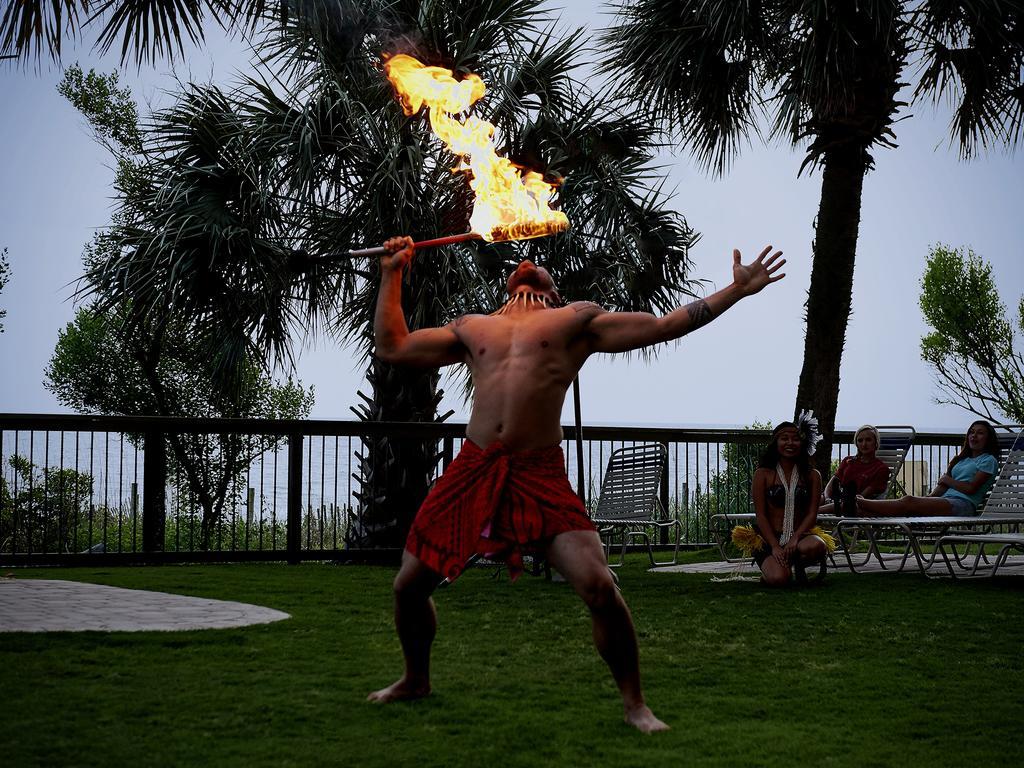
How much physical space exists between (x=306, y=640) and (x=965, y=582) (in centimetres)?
564

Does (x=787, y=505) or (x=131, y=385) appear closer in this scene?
(x=787, y=505)

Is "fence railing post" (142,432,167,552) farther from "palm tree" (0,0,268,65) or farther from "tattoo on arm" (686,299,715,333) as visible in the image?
"tattoo on arm" (686,299,715,333)

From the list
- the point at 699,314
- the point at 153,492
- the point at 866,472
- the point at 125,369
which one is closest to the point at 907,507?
the point at 866,472

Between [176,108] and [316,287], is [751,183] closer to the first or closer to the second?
[316,287]

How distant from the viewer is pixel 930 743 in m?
3.85

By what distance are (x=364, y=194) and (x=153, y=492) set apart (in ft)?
11.9

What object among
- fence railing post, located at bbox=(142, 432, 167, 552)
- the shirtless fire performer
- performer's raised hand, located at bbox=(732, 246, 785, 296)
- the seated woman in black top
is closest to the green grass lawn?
the shirtless fire performer

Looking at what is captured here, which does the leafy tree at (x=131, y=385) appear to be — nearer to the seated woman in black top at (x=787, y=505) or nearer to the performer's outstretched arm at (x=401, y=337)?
the seated woman in black top at (x=787, y=505)

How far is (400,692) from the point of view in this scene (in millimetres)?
4387

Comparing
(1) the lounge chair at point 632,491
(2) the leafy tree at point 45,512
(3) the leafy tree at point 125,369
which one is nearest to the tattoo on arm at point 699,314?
(1) the lounge chair at point 632,491

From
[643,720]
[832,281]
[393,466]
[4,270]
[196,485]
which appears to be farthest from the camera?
[4,270]

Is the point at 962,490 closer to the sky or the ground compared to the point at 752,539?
closer to the sky

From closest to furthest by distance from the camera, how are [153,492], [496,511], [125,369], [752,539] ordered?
[496,511]
[752,539]
[153,492]
[125,369]

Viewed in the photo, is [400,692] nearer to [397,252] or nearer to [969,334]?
[397,252]
